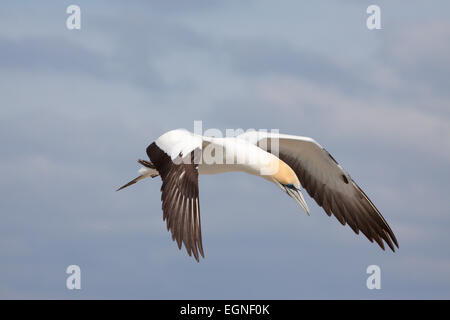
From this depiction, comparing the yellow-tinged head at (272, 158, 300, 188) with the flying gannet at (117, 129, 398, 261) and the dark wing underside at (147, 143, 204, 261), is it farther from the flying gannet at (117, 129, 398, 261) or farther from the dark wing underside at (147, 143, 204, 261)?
the dark wing underside at (147, 143, 204, 261)

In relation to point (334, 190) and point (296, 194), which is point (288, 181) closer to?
point (296, 194)

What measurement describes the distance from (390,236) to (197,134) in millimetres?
5418

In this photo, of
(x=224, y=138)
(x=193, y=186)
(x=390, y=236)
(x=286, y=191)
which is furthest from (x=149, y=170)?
(x=390, y=236)

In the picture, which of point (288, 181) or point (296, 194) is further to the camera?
point (296, 194)

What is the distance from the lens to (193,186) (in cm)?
1314

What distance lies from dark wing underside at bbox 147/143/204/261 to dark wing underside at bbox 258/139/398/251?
4407mm

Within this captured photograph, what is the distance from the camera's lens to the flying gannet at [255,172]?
42.3ft

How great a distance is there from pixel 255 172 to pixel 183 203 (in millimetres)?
3609

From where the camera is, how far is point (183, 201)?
1293 centimetres

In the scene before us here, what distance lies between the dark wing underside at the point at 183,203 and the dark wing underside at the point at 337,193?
4.41m

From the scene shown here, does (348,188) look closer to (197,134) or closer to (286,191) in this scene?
(286,191)

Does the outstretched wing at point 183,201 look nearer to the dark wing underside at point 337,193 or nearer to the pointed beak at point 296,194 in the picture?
the pointed beak at point 296,194

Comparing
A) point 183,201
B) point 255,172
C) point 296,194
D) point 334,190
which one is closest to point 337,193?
point 334,190

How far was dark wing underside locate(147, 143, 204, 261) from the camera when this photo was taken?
12.6 meters
